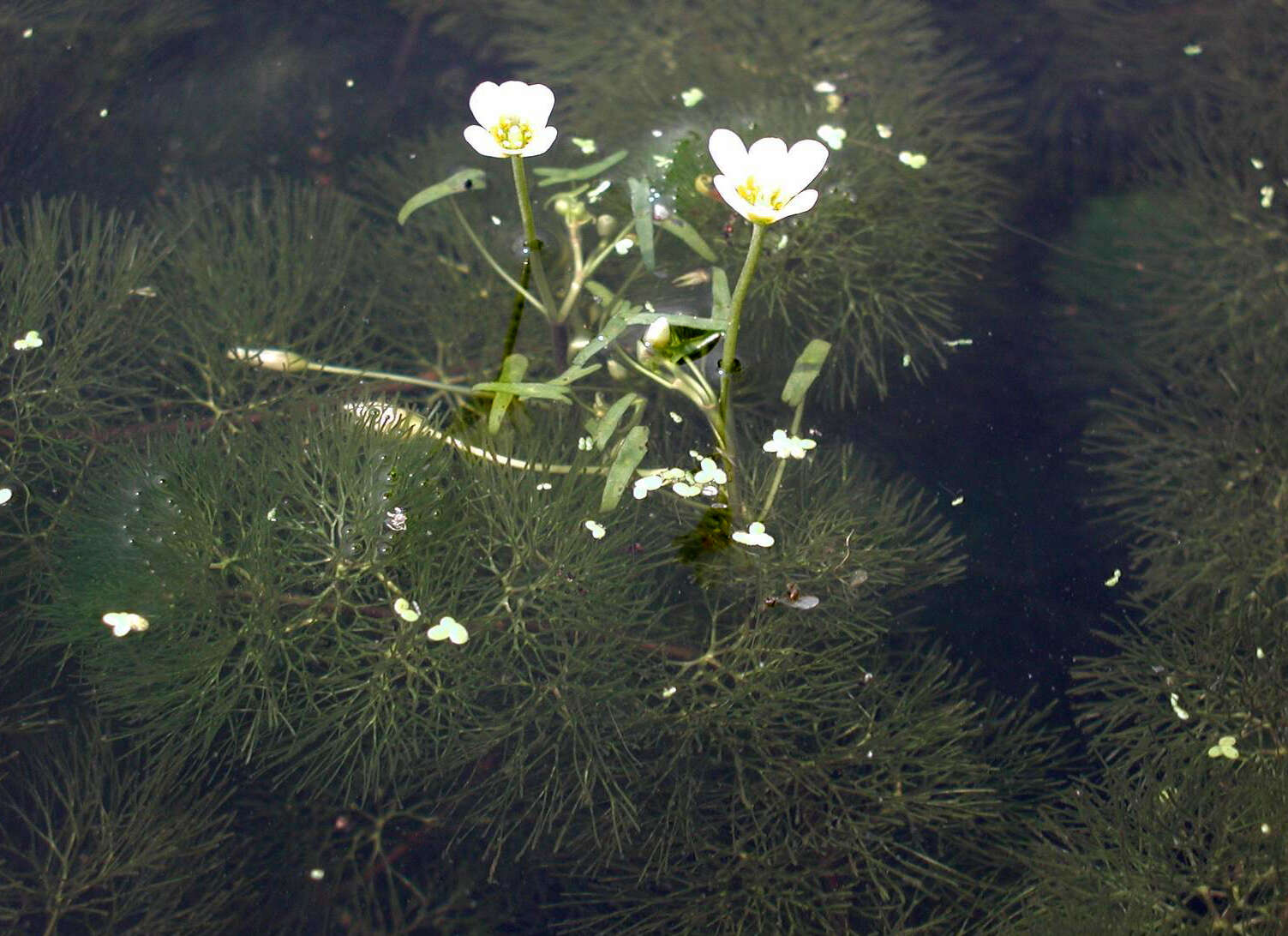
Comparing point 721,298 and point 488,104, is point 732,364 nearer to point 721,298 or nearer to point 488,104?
point 721,298

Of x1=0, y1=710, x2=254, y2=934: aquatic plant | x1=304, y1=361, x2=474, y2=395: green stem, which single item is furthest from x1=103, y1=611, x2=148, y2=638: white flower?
x1=304, y1=361, x2=474, y2=395: green stem

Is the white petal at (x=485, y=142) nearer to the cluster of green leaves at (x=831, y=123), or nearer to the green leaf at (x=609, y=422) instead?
the green leaf at (x=609, y=422)

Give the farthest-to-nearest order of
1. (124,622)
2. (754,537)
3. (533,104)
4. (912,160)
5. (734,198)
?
1. (912,160)
2. (754,537)
3. (124,622)
4. (533,104)
5. (734,198)

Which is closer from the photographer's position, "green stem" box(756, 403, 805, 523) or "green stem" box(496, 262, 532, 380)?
"green stem" box(756, 403, 805, 523)

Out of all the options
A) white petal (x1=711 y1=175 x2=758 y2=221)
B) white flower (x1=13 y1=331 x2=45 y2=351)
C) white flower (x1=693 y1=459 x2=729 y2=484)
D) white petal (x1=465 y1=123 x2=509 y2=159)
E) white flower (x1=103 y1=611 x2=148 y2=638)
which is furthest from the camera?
white flower (x1=13 y1=331 x2=45 y2=351)

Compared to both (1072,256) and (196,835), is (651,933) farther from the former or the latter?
(1072,256)

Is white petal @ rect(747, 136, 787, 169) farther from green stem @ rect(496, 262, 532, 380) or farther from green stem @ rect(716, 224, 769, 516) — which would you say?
green stem @ rect(496, 262, 532, 380)

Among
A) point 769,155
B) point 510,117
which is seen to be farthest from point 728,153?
point 510,117
